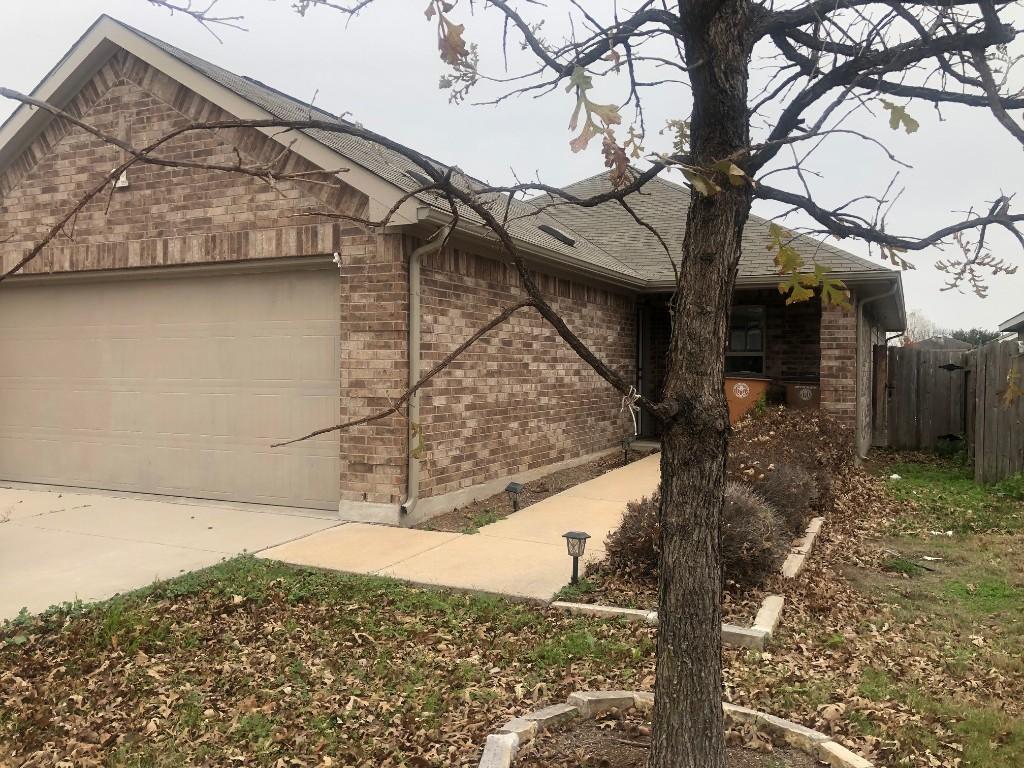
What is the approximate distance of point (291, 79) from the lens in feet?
11.1

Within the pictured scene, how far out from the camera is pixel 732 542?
562 centimetres

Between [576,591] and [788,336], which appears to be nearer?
[576,591]

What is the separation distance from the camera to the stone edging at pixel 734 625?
474 cm

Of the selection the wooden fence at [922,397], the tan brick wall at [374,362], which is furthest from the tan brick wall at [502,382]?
the wooden fence at [922,397]

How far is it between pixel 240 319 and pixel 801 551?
20.5 ft

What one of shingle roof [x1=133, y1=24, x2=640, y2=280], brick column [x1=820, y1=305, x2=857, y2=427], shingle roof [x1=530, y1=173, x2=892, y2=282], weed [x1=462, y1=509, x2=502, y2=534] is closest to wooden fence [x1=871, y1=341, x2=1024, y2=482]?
brick column [x1=820, y1=305, x2=857, y2=427]

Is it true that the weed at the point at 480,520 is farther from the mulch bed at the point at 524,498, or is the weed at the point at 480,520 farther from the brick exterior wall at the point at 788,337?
the brick exterior wall at the point at 788,337

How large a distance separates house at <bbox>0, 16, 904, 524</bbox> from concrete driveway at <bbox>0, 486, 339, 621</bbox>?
0.44 meters

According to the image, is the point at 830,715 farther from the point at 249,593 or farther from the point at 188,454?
the point at 188,454

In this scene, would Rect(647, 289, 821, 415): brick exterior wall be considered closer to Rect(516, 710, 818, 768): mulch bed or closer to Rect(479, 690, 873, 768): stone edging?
Rect(479, 690, 873, 768): stone edging

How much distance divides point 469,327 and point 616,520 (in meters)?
2.63

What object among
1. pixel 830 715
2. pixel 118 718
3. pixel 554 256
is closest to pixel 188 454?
pixel 554 256

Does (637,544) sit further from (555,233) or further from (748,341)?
(748,341)

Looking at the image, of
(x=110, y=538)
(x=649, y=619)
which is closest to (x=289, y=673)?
(x=649, y=619)
